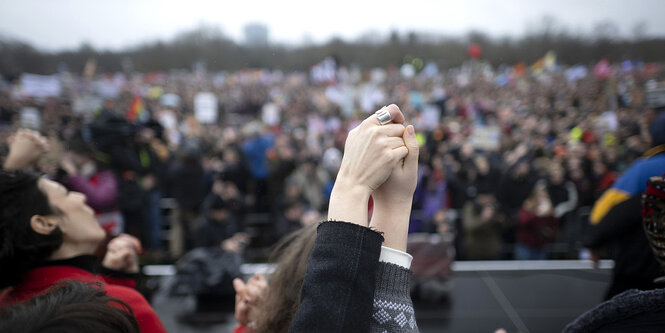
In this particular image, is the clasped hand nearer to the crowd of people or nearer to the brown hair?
the crowd of people

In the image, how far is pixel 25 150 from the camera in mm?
2160

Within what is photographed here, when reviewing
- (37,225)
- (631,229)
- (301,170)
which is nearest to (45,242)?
(37,225)

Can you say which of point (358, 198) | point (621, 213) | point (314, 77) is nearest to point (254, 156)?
point (621, 213)

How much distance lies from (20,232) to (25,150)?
1.11 m

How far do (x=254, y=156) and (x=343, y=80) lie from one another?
24.7 ft

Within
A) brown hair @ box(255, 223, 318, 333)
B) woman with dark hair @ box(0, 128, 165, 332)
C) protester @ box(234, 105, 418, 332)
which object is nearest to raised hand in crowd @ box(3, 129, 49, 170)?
woman with dark hair @ box(0, 128, 165, 332)

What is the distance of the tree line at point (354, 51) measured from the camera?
4.73 meters

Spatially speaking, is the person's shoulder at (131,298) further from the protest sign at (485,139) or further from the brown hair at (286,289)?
the protest sign at (485,139)

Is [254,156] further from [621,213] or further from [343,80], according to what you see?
[343,80]

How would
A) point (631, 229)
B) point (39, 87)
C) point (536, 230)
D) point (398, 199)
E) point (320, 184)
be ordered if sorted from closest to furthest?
point (398, 199) → point (631, 229) → point (536, 230) → point (320, 184) → point (39, 87)

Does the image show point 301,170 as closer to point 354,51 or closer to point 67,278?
point 354,51

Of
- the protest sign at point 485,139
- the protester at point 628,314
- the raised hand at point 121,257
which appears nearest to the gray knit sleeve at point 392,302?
the protester at point 628,314

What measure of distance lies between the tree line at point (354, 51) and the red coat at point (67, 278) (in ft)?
4.93

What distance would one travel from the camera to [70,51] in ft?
29.6
